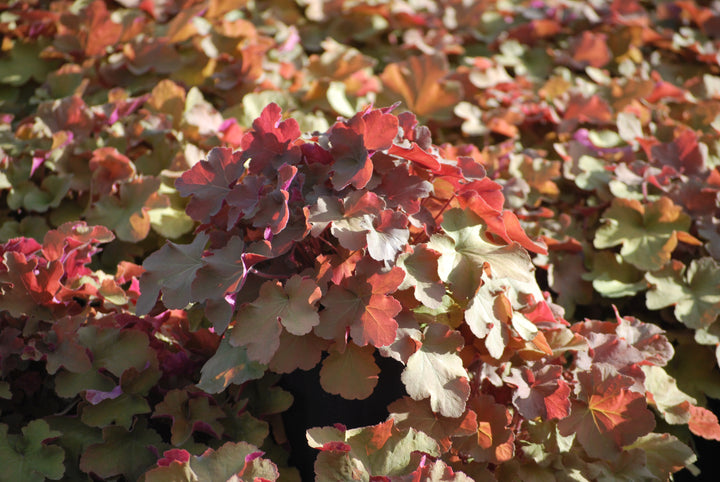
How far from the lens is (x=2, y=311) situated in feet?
4.65

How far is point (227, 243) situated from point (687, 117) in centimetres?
164

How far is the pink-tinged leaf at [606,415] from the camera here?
3.79 feet

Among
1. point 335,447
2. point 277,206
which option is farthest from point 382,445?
point 277,206

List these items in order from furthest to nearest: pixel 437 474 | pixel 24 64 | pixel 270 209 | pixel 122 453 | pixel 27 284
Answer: pixel 24 64 → pixel 27 284 → pixel 122 453 → pixel 270 209 → pixel 437 474

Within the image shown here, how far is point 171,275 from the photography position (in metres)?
1.10

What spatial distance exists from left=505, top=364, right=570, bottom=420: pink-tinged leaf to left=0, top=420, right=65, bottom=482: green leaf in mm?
807

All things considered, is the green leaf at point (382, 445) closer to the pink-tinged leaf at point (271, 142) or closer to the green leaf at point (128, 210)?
the pink-tinged leaf at point (271, 142)

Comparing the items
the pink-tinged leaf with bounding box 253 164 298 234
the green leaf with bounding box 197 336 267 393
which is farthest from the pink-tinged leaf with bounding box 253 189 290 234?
the green leaf with bounding box 197 336 267 393

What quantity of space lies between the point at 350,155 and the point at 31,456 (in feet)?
2.53

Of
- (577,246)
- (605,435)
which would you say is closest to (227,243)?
(605,435)

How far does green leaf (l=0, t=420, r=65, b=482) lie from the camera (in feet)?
3.75

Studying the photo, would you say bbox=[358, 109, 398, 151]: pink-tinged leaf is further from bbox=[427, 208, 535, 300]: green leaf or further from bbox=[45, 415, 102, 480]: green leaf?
bbox=[45, 415, 102, 480]: green leaf

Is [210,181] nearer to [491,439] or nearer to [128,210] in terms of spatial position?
[128,210]

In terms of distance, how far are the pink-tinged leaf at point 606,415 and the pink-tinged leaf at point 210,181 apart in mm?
718
